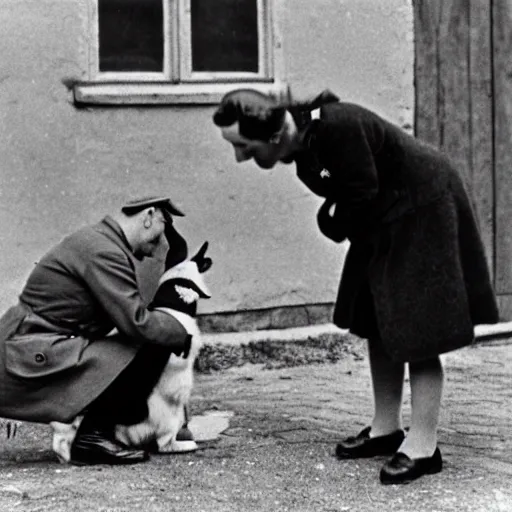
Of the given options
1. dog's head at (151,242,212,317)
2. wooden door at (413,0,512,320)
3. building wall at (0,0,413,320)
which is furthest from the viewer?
wooden door at (413,0,512,320)

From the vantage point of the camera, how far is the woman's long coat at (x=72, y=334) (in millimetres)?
5023

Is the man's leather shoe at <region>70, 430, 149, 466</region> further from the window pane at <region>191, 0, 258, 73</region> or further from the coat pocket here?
the window pane at <region>191, 0, 258, 73</region>

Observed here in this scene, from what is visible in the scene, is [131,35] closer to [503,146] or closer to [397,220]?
[503,146]

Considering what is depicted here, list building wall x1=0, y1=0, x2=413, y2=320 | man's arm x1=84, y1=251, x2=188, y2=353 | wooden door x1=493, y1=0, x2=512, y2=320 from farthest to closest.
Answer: wooden door x1=493, y1=0, x2=512, y2=320
building wall x1=0, y1=0, x2=413, y2=320
man's arm x1=84, y1=251, x2=188, y2=353

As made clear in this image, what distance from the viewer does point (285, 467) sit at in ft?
16.7

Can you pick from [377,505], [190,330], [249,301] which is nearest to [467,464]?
[377,505]

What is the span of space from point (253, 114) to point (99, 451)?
160 cm

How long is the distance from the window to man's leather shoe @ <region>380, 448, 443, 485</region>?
3036mm

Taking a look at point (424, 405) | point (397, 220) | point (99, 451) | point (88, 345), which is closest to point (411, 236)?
point (397, 220)

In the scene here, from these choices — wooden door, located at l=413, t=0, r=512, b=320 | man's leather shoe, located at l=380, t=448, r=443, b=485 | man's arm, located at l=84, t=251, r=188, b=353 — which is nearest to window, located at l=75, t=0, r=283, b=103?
wooden door, located at l=413, t=0, r=512, b=320

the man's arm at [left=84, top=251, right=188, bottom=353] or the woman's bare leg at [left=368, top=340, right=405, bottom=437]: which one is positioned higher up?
the man's arm at [left=84, top=251, right=188, bottom=353]

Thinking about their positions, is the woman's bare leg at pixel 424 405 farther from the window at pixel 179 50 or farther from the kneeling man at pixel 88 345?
the window at pixel 179 50

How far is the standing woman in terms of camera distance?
4.60 meters

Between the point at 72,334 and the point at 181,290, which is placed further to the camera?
the point at 181,290
